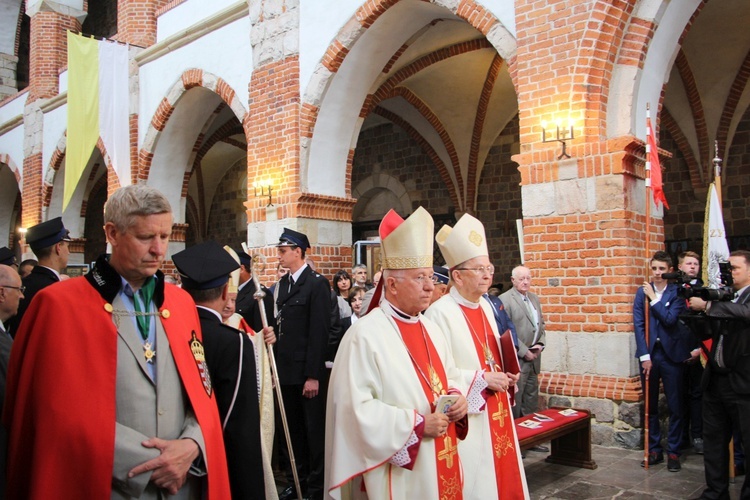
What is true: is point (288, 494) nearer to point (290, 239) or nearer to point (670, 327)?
point (290, 239)

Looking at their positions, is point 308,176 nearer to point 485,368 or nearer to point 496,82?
point 496,82

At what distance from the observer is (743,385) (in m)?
3.89

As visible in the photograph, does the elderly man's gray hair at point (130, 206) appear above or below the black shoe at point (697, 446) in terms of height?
above

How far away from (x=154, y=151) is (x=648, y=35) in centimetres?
833

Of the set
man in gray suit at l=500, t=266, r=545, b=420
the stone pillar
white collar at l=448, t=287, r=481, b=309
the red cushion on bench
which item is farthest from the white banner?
white collar at l=448, t=287, r=481, b=309

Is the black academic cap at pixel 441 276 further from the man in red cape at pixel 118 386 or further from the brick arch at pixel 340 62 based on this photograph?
the brick arch at pixel 340 62

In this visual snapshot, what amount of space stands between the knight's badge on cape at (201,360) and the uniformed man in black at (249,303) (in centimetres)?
260

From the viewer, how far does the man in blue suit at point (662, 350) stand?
5.05 metres

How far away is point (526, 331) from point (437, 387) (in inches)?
123

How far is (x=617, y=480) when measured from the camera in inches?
183

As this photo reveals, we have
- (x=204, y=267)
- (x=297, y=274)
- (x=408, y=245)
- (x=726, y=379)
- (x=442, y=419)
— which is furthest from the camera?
(x=297, y=274)

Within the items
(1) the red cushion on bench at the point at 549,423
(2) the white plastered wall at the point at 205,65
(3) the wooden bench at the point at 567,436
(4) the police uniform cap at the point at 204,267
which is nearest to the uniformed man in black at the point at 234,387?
(4) the police uniform cap at the point at 204,267

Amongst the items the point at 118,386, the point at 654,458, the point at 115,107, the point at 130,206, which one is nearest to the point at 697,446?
the point at 654,458

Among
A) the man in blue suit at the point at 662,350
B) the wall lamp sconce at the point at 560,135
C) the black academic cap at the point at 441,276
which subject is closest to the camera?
the black academic cap at the point at 441,276
